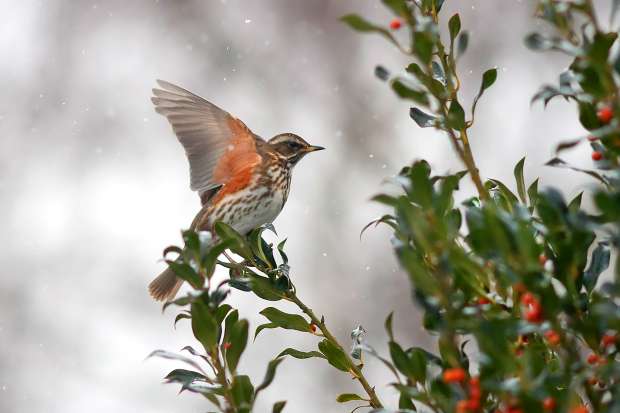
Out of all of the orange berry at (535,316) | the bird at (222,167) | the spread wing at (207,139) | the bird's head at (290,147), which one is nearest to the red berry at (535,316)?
the orange berry at (535,316)

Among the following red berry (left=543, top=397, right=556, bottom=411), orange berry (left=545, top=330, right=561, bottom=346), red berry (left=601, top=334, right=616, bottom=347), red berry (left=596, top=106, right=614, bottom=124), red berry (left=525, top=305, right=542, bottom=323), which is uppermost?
red berry (left=596, top=106, right=614, bottom=124)

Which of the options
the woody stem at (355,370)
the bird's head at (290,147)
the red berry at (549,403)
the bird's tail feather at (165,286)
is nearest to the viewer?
the red berry at (549,403)

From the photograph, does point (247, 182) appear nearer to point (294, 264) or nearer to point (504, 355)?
point (504, 355)

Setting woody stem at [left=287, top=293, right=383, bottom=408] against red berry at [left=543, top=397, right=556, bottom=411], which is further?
woody stem at [left=287, top=293, right=383, bottom=408]

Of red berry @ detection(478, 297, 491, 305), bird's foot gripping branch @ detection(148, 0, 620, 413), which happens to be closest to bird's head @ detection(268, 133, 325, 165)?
bird's foot gripping branch @ detection(148, 0, 620, 413)

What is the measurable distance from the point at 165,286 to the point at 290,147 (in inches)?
29.7

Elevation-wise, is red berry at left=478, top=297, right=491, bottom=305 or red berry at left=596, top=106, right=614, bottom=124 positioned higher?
red berry at left=596, top=106, right=614, bottom=124

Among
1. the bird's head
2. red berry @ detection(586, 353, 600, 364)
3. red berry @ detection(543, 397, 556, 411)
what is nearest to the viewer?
red berry @ detection(543, 397, 556, 411)

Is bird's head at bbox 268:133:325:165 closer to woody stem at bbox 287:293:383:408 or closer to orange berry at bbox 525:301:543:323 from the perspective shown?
woody stem at bbox 287:293:383:408

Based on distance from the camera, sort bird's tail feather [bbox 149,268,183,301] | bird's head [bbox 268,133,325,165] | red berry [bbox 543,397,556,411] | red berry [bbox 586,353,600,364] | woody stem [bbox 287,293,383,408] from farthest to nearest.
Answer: bird's head [bbox 268,133,325,165] < bird's tail feather [bbox 149,268,183,301] < woody stem [bbox 287,293,383,408] < red berry [bbox 586,353,600,364] < red berry [bbox 543,397,556,411]

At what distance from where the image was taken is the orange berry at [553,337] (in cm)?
79

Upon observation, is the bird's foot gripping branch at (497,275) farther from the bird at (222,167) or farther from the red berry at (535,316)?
the bird at (222,167)

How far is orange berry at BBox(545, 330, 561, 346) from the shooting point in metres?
0.79

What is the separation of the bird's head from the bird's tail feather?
63 centimetres
